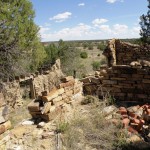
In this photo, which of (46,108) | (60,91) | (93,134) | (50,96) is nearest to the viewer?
(93,134)

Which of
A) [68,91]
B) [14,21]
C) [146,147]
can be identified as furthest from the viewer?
[14,21]

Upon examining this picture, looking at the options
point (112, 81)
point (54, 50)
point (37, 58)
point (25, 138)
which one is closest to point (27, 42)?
point (37, 58)

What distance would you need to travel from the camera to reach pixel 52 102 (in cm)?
549

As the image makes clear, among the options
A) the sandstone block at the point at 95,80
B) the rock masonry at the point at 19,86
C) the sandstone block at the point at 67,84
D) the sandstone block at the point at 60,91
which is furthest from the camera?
the rock masonry at the point at 19,86

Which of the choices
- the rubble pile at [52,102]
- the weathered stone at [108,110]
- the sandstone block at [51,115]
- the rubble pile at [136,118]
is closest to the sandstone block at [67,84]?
the rubble pile at [52,102]

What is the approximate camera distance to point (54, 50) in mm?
24969

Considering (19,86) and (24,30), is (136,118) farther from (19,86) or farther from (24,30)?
(24,30)

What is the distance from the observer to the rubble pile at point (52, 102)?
17.4 feet

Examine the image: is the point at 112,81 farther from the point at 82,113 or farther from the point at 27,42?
the point at 27,42

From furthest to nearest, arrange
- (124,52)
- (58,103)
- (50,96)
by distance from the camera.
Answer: (124,52) → (58,103) → (50,96)

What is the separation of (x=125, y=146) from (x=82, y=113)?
1.56 meters

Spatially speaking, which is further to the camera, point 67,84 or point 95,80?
point 95,80

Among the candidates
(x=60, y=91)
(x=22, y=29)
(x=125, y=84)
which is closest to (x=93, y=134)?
(x=60, y=91)

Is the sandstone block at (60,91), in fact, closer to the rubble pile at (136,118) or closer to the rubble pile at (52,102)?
the rubble pile at (52,102)
